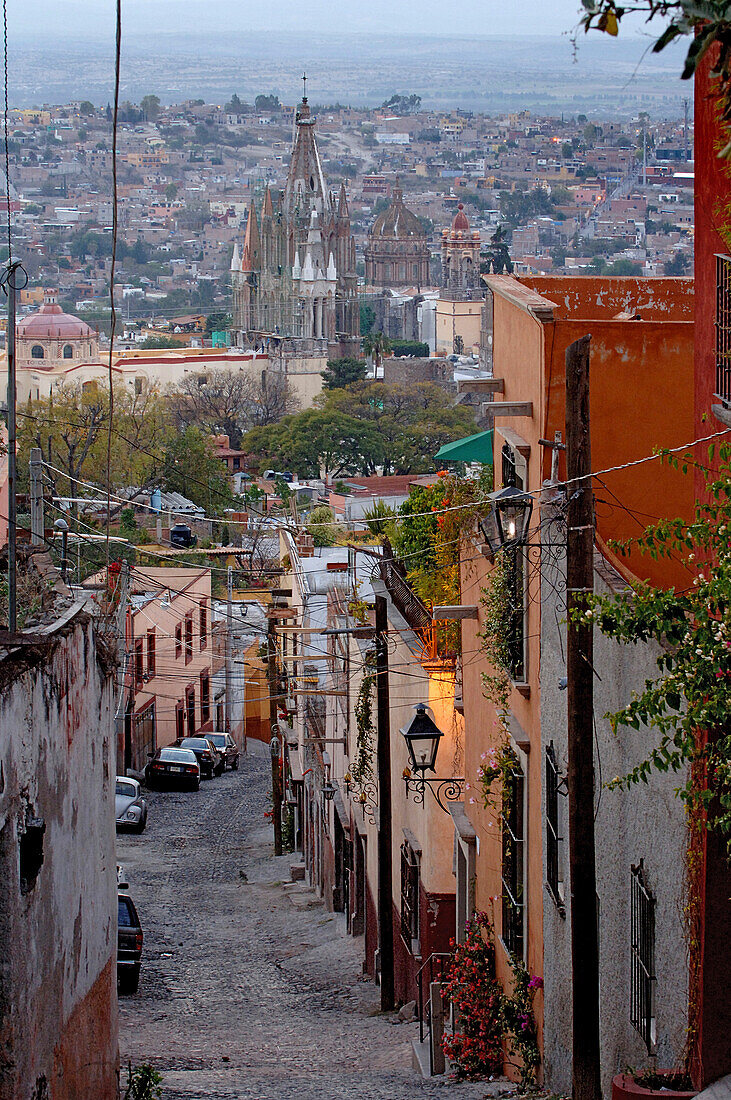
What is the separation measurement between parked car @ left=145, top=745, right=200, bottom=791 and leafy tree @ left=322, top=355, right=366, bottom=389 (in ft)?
335

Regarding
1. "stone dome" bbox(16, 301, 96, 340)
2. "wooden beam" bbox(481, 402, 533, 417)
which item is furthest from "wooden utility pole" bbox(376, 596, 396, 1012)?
"stone dome" bbox(16, 301, 96, 340)

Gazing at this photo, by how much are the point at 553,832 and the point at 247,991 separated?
755 cm

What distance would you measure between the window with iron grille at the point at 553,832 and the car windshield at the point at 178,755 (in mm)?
23776

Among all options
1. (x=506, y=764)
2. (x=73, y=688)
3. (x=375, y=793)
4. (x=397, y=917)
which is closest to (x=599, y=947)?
(x=506, y=764)

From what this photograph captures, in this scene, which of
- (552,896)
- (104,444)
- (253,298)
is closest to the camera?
(552,896)

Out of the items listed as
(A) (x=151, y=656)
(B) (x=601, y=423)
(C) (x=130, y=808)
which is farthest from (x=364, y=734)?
(A) (x=151, y=656)

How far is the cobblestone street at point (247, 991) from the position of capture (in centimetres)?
1102

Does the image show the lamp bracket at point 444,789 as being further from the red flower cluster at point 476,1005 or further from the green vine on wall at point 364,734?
the green vine on wall at point 364,734

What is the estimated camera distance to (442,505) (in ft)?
47.3

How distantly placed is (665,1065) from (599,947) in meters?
1.55

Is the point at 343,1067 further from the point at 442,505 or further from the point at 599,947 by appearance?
the point at 442,505

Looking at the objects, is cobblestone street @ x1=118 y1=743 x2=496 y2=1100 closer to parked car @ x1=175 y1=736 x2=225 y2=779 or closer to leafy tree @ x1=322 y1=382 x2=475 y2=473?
parked car @ x1=175 y1=736 x2=225 y2=779

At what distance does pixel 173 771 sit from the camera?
32.0 meters

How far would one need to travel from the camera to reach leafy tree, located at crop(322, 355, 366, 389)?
13462cm
